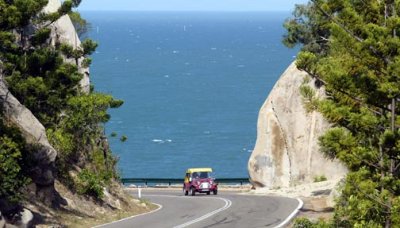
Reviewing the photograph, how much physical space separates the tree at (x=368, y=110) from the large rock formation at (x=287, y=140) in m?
33.8

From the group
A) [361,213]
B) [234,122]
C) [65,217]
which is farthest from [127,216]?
[234,122]

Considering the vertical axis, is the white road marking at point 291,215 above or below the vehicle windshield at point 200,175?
below

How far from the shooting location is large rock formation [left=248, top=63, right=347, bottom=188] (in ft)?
191

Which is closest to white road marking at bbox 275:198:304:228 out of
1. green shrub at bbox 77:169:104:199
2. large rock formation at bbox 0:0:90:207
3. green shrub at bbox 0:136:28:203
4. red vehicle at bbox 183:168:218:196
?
green shrub at bbox 77:169:104:199

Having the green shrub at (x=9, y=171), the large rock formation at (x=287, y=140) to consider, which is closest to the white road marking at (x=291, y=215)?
the green shrub at (x=9, y=171)

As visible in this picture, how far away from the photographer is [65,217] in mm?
32656

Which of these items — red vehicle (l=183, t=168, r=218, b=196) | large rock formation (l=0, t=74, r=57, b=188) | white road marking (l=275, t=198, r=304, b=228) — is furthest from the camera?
red vehicle (l=183, t=168, r=218, b=196)

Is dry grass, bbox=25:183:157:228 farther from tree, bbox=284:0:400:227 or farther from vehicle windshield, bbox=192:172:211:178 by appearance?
tree, bbox=284:0:400:227

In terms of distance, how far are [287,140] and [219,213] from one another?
23.9 m

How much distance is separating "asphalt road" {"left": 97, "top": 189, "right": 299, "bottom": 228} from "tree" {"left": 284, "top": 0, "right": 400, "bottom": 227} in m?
10.9

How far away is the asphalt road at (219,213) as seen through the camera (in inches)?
1339

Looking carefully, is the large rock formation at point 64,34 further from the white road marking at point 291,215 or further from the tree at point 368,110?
the tree at point 368,110

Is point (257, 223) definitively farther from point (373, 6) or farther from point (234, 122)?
point (234, 122)

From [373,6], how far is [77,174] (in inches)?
734
